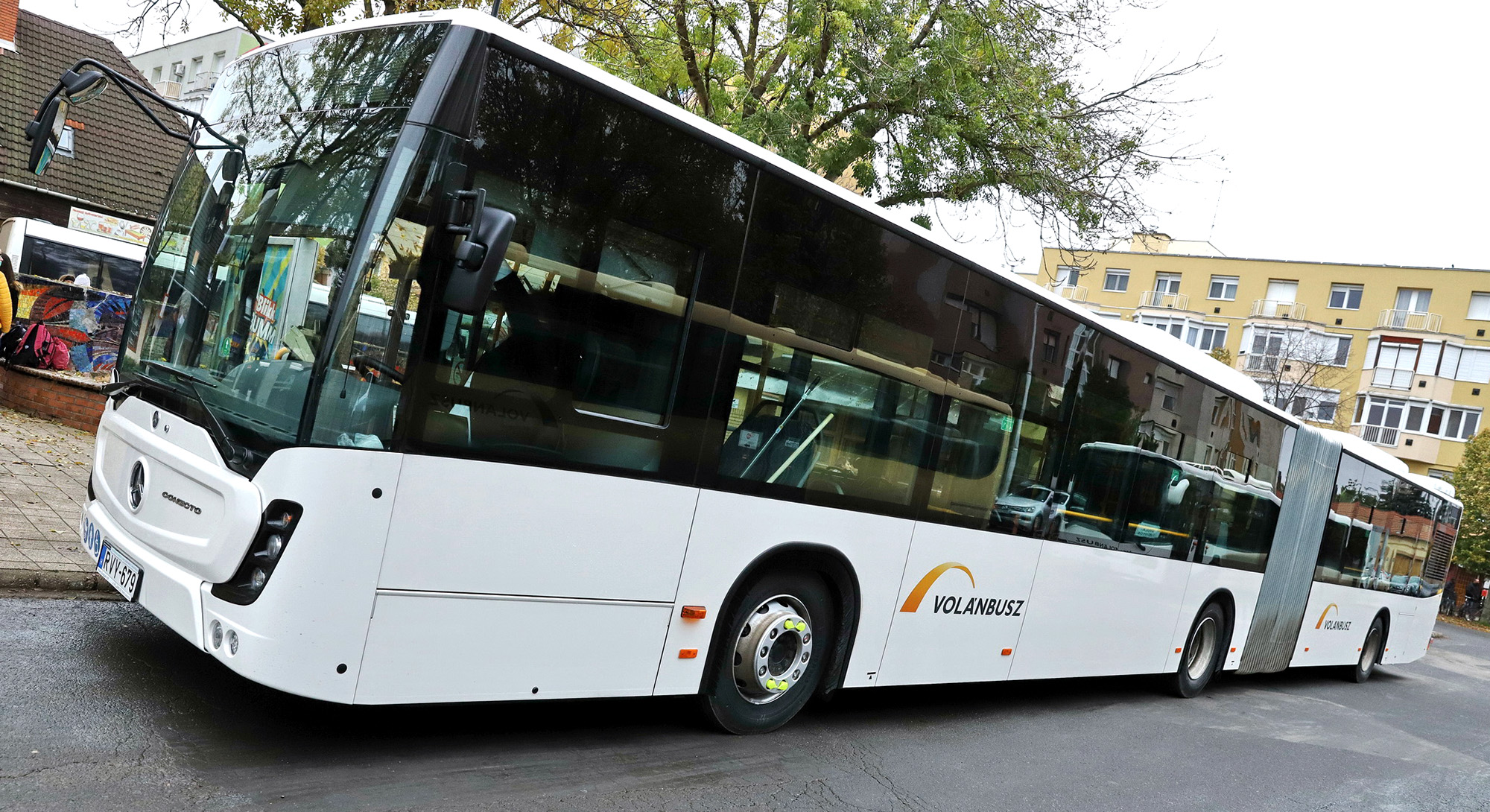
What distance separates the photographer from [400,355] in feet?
13.9

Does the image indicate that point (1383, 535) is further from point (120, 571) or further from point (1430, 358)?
point (1430, 358)

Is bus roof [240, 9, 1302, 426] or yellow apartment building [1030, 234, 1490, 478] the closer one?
bus roof [240, 9, 1302, 426]

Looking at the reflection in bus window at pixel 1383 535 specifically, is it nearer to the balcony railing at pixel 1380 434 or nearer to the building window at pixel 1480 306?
the balcony railing at pixel 1380 434

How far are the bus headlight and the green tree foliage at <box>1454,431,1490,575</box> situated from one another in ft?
141

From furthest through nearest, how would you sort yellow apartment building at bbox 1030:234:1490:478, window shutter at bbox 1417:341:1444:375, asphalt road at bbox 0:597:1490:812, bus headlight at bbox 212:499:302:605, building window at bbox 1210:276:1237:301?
building window at bbox 1210:276:1237:301
window shutter at bbox 1417:341:1444:375
yellow apartment building at bbox 1030:234:1490:478
asphalt road at bbox 0:597:1490:812
bus headlight at bbox 212:499:302:605

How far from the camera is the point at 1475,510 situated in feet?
128

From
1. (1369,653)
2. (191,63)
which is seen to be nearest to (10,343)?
(1369,653)

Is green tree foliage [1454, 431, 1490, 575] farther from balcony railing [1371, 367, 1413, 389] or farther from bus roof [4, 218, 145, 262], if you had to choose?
bus roof [4, 218, 145, 262]

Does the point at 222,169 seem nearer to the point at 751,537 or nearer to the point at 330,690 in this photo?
the point at 330,690

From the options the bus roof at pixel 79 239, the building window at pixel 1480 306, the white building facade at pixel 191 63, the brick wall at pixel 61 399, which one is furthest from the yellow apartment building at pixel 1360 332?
the brick wall at pixel 61 399

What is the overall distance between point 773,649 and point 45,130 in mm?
4245

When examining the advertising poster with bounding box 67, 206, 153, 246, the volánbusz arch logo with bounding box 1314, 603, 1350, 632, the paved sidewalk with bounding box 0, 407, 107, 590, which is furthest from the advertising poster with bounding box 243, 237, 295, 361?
the advertising poster with bounding box 67, 206, 153, 246

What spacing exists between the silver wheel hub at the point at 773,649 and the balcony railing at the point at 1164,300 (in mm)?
60102

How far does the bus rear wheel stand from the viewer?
15156 millimetres
